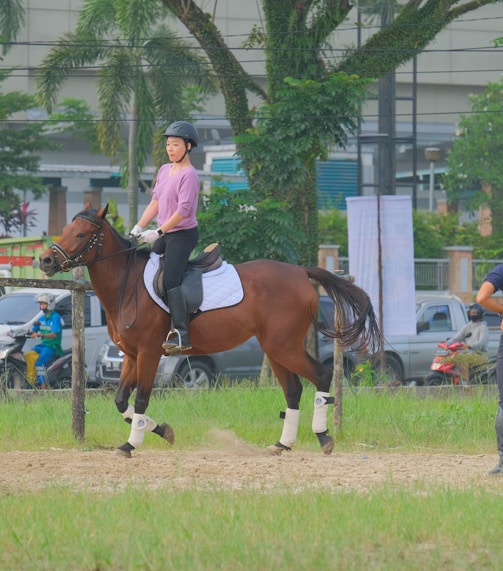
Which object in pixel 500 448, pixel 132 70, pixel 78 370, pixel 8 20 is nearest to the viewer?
pixel 500 448

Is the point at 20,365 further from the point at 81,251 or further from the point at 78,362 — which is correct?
the point at 81,251

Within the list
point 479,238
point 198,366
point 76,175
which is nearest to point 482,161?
point 479,238

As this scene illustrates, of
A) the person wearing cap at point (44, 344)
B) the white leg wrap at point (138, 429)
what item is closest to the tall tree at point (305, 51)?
the person wearing cap at point (44, 344)

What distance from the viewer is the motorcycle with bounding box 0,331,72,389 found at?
69.9 feet

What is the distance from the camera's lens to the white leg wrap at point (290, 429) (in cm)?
1200

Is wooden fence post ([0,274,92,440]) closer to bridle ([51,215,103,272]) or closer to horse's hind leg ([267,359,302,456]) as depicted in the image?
bridle ([51,215,103,272])

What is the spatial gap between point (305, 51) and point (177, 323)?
1552 cm

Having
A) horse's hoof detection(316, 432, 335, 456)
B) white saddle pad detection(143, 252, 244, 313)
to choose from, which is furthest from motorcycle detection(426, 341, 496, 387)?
white saddle pad detection(143, 252, 244, 313)

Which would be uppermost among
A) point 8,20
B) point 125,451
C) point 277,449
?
point 8,20

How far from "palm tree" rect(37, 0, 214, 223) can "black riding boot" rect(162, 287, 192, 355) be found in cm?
2303

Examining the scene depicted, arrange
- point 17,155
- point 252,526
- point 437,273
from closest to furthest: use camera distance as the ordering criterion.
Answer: point 252,526 < point 437,273 < point 17,155

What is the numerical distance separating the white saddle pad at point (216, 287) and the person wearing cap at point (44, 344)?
9.99 m

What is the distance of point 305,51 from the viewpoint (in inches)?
1024

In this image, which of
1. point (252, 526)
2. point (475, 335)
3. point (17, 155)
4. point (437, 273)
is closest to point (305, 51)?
point (475, 335)
